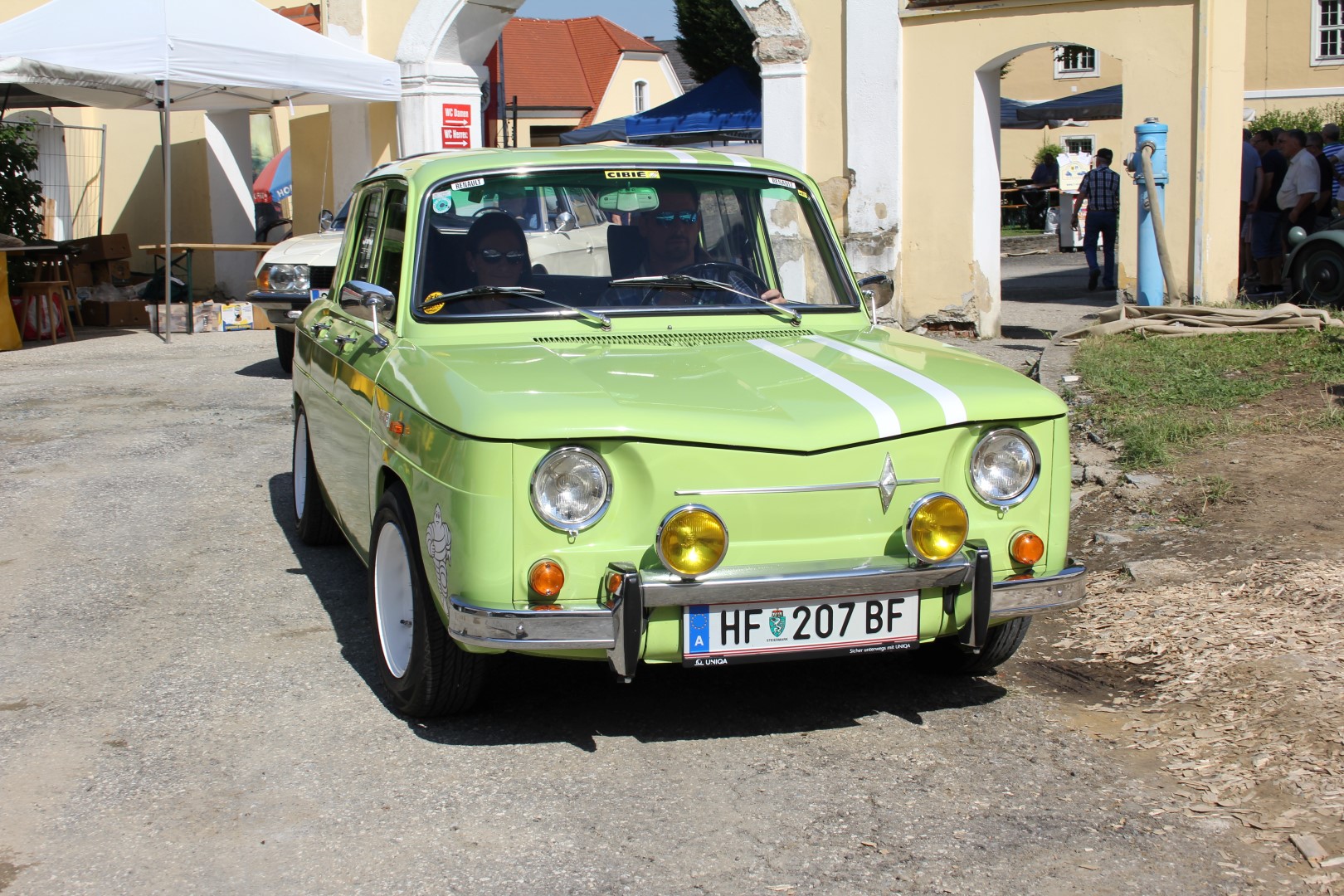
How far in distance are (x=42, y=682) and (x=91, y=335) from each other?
11953 millimetres

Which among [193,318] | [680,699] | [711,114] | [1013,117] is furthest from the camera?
[1013,117]

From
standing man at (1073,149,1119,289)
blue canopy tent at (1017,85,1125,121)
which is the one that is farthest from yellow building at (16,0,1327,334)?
blue canopy tent at (1017,85,1125,121)

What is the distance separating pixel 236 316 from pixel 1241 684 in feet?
45.1

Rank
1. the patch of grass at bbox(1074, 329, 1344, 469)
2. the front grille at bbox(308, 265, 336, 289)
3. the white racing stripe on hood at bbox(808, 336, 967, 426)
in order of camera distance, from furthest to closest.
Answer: the front grille at bbox(308, 265, 336, 289)
the patch of grass at bbox(1074, 329, 1344, 469)
the white racing stripe on hood at bbox(808, 336, 967, 426)

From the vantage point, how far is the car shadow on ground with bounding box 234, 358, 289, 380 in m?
11.8

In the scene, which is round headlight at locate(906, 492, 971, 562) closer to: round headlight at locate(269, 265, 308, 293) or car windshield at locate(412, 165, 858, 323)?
car windshield at locate(412, 165, 858, 323)

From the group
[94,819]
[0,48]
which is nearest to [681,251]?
[94,819]

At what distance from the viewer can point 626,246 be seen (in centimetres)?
487

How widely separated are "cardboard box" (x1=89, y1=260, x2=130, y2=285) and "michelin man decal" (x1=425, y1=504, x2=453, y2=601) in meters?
15.5

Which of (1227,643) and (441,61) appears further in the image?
(441,61)

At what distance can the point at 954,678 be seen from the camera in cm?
442

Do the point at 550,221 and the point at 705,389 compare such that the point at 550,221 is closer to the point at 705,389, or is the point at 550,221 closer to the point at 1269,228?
the point at 705,389

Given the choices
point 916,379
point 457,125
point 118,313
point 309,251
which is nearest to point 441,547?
point 916,379

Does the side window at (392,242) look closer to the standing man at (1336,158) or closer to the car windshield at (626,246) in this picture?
the car windshield at (626,246)
